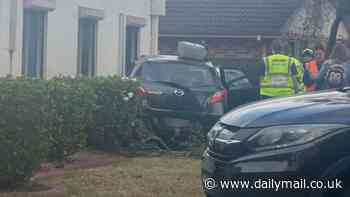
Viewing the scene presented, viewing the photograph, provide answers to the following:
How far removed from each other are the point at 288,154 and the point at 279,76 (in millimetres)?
8135

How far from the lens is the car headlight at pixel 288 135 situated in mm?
5816

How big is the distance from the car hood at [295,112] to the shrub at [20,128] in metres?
2.64

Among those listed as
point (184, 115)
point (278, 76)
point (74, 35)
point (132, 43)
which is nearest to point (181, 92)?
point (184, 115)

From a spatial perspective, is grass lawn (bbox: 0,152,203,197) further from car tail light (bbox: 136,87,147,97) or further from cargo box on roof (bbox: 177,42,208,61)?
cargo box on roof (bbox: 177,42,208,61)

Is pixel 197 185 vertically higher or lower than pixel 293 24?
lower

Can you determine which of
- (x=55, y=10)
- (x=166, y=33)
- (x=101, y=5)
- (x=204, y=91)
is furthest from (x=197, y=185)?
(x=166, y=33)

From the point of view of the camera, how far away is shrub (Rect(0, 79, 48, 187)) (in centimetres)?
834

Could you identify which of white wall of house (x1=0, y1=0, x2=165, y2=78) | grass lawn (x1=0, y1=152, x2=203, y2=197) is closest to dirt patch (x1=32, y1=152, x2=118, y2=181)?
grass lawn (x1=0, y1=152, x2=203, y2=197)

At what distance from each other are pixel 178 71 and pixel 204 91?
21.8 inches

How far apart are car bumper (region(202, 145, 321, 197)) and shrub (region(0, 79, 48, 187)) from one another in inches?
121

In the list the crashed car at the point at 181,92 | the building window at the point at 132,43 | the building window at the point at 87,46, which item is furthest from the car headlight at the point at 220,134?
the building window at the point at 132,43

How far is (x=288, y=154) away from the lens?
577cm

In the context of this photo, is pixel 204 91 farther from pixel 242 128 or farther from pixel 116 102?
pixel 242 128

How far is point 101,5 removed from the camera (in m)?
16.6
